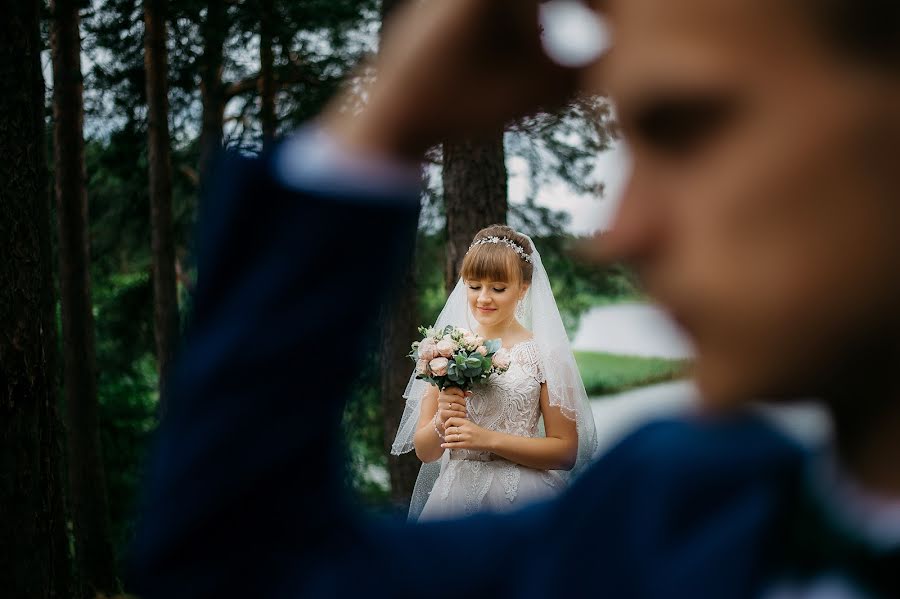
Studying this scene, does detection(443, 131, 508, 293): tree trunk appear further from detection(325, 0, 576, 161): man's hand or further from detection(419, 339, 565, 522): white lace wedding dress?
detection(325, 0, 576, 161): man's hand

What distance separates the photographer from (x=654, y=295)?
1.48ft

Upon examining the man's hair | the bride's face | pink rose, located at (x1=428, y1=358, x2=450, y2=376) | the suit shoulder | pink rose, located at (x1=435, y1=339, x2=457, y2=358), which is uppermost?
the man's hair

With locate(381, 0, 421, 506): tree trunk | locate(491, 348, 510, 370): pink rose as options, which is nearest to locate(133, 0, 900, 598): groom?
locate(491, 348, 510, 370): pink rose

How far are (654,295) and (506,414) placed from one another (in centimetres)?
483

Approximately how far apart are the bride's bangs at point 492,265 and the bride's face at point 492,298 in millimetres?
40

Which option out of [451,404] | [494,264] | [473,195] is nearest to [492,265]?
[494,264]

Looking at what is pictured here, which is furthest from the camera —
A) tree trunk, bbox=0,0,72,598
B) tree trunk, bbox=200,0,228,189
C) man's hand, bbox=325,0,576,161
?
tree trunk, bbox=200,0,228,189

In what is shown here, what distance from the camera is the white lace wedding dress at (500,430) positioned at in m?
5.12

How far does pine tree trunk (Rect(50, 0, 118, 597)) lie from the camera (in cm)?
984

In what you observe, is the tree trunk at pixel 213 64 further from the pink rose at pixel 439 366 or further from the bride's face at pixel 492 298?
the pink rose at pixel 439 366

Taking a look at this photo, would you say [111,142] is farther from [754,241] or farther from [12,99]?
[754,241]

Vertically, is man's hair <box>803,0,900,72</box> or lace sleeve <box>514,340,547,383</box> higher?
man's hair <box>803,0,900,72</box>

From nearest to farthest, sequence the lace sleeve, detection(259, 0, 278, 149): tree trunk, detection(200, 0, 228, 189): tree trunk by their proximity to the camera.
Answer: the lace sleeve < detection(200, 0, 228, 189): tree trunk < detection(259, 0, 278, 149): tree trunk

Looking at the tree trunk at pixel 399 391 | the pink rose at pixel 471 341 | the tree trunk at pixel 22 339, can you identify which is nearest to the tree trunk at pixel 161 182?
the tree trunk at pixel 399 391
